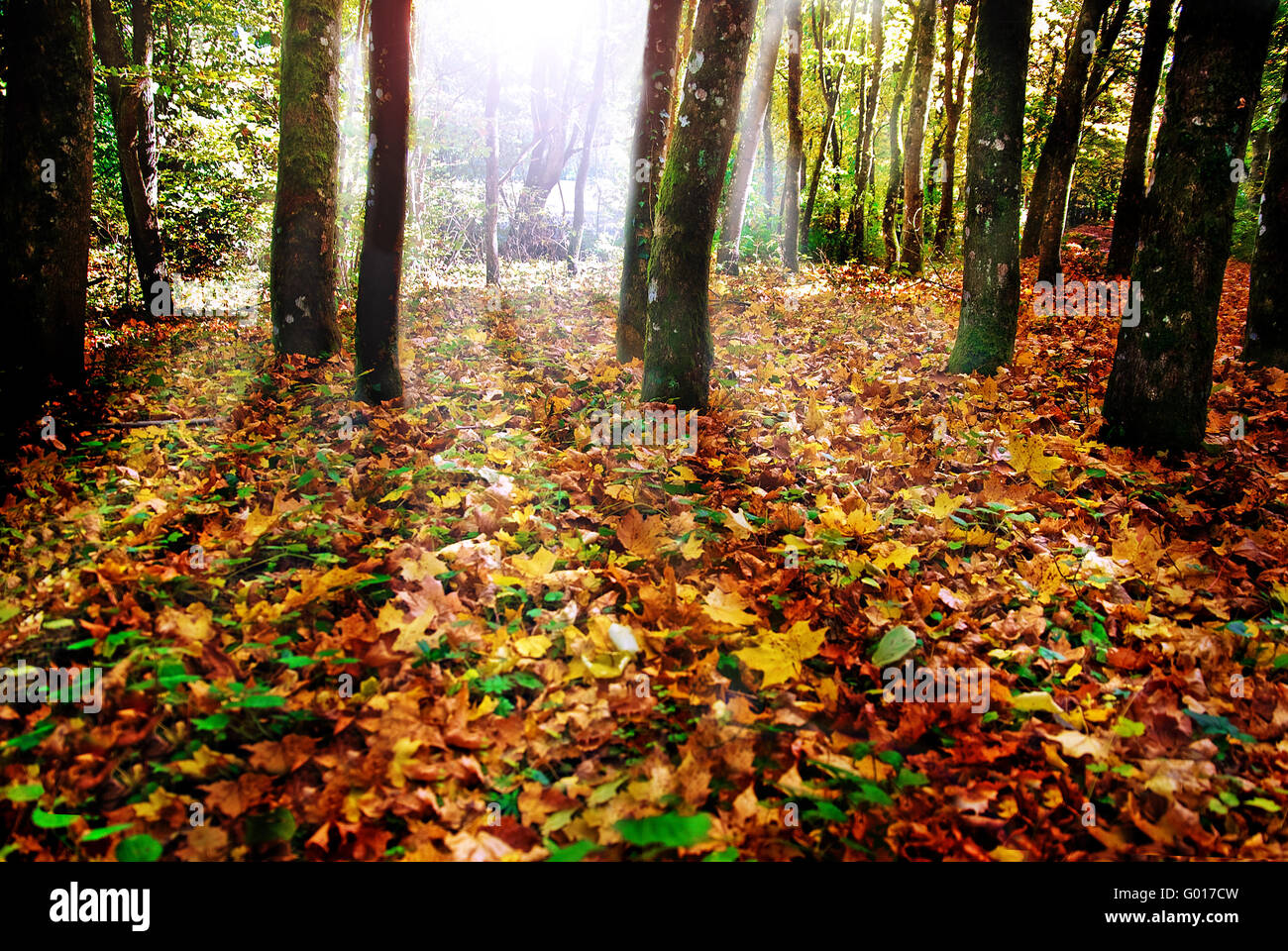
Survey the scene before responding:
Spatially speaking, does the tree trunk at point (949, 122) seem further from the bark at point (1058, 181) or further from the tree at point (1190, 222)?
the tree at point (1190, 222)

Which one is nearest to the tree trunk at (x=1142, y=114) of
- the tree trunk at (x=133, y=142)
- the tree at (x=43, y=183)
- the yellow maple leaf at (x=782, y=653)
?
the yellow maple leaf at (x=782, y=653)

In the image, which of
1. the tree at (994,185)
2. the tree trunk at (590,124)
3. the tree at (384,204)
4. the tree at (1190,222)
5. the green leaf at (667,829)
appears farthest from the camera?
the tree trunk at (590,124)

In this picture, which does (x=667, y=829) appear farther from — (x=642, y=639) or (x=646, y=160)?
(x=646, y=160)

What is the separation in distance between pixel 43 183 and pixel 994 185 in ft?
28.3

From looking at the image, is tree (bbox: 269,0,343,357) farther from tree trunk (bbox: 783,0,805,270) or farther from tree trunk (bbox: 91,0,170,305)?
tree trunk (bbox: 783,0,805,270)

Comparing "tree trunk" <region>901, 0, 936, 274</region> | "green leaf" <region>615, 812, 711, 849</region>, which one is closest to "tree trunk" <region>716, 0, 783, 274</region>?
"tree trunk" <region>901, 0, 936, 274</region>

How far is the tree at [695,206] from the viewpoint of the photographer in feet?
15.9

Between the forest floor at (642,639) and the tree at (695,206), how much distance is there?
1.64 ft

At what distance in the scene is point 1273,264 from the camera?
6.77 meters

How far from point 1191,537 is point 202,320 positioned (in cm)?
1314

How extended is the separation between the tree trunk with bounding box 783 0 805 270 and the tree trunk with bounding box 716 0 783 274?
0.59 meters

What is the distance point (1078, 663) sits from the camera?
2732 millimetres

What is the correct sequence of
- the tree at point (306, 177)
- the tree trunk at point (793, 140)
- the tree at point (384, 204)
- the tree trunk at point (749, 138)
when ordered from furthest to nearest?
the tree trunk at point (793, 140) → the tree trunk at point (749, 138) → the tree at point (306, 177) → the tree at point (384, 204)
